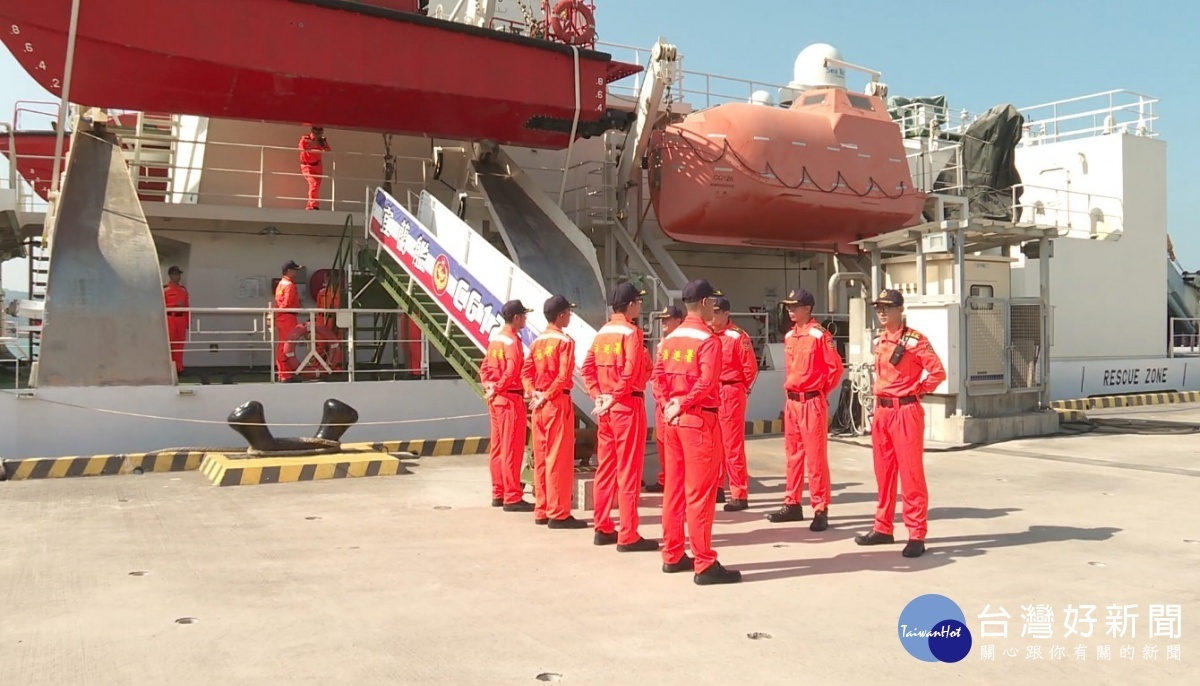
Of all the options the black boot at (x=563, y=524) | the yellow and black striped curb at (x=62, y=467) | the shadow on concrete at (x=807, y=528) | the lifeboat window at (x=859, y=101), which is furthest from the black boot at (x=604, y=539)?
the lifeboat window at (x=859, y=101)

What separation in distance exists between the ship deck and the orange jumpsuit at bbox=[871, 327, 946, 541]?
0.31 meters

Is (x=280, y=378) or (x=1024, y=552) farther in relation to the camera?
(x=280, y=378)

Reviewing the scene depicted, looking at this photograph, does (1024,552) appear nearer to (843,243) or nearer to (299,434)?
(299,434)

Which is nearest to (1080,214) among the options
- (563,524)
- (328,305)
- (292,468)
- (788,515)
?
(788,515)

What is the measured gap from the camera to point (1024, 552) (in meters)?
5.74

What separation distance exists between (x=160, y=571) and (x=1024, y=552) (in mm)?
5266

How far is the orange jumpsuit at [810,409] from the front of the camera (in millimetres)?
6656

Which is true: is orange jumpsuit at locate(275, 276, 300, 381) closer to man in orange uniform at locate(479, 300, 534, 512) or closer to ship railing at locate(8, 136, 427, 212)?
ship railing at locate(8, 136, 427, 212)

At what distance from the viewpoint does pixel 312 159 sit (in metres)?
12.7

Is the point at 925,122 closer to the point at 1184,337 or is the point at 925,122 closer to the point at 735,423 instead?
the point at 1184,337

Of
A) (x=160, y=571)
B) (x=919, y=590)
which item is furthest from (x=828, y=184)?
(x=160, y=571)

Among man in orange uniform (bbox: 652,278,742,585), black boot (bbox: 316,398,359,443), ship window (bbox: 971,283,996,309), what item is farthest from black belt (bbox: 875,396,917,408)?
ship window (bbox: 971,283,996,309)

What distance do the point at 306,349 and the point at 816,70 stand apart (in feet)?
41.0

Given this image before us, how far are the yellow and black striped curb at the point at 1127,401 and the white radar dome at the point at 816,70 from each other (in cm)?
794
